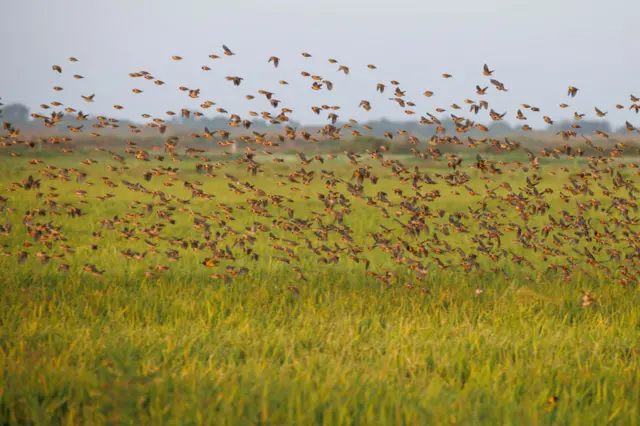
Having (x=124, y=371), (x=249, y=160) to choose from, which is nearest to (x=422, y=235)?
(x=249, y=160)

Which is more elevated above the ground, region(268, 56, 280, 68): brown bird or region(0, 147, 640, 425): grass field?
region(268, 56, 280, 68): brown bird

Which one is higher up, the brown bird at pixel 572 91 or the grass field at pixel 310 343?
the brown bird at pixel 572 91

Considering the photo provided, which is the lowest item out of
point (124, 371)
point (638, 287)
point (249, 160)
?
point (124, 371)

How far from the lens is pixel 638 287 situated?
10992 mm

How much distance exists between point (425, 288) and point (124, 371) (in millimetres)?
5047

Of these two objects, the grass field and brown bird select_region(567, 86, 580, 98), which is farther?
brown bird select_region(567, 86, 580, 98)

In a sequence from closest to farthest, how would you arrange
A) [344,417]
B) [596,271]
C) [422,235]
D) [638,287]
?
[344,417] < [638,287] < [596,271] < [422,235]

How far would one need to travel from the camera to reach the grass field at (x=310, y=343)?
18.9 feet

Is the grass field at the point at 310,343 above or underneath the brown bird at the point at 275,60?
underneath

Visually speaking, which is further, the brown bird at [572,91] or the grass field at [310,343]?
the brown bird at [572,91]

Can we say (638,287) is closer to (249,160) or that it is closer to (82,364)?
(249,160)

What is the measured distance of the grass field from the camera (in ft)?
18.9

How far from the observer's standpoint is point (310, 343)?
7.76 meters

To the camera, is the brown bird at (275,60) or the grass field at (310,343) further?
the brown bird at (275,60)
